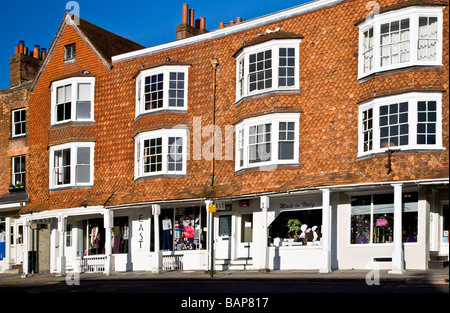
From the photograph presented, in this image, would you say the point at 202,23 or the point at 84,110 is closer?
the point at 84,110

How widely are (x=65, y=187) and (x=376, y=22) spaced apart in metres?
17.2

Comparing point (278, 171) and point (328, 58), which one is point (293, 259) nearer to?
point (278, 171)

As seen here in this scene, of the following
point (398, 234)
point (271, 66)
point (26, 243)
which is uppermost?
point (271, 66)

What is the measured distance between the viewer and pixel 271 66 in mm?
28656

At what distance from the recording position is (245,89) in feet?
97.0

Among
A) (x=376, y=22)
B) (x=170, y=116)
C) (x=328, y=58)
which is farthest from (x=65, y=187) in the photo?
(x=376, y=22)

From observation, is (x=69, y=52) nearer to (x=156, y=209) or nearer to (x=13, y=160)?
(x=13, y=160)

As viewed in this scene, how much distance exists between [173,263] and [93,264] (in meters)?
4.68

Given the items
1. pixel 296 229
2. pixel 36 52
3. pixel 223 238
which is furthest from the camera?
pixel 36 52

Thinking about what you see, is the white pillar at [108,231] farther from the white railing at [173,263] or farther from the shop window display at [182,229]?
the white railing at [173,263]

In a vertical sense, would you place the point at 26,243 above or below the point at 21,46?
below

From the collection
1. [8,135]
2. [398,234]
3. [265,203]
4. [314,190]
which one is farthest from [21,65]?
[398,234]

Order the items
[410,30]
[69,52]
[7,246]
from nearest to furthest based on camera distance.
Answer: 1. [410,30]
2. [69,52]
3. [7,246]

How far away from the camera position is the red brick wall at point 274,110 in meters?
25.1
